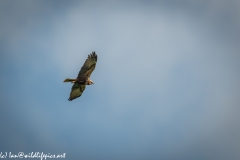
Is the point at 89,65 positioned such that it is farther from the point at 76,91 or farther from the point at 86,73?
the point at 76,91

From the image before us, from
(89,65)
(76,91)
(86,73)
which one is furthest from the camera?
(76,91)

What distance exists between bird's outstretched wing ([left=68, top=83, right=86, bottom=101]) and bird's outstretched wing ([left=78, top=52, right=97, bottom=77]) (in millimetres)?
1165

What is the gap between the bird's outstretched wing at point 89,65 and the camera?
1529 inches

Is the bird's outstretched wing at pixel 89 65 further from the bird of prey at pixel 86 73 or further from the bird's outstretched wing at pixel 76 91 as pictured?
the bird's outstretched wing at pixel 76 91

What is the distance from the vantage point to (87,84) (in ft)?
130

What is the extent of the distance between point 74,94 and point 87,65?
3.02 m

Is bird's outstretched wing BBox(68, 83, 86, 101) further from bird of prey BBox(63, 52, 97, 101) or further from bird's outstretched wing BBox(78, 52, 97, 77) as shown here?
bird's outstretched wing BBox(78, 52, 97, 77)

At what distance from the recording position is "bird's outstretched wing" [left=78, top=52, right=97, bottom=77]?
38.8 meters

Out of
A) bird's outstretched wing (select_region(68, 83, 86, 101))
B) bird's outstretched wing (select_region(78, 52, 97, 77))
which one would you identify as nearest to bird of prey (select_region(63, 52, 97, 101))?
bird's outstretched wing (select_region(78, 52, 97, 77))

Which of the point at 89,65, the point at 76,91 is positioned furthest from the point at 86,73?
the point at 76,91

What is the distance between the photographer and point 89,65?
38.8 m

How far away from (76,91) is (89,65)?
278 centimetres

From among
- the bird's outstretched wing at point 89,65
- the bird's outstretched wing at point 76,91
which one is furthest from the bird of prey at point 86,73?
the bird's outstretched wing at point 76,91

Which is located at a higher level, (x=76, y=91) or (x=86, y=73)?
(x=86, y=73)
